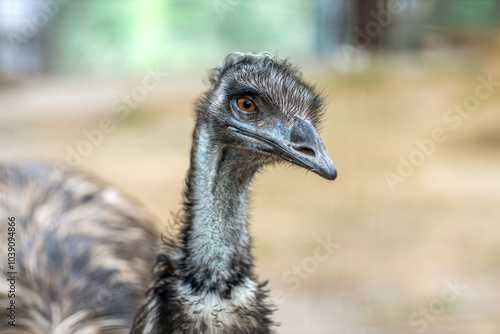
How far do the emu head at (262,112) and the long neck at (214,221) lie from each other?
0.14ft

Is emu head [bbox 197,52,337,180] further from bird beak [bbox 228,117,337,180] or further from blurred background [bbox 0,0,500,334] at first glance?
blurred background [bbox 0,0,500,334]

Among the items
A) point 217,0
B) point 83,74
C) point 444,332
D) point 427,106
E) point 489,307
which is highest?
point 217,0

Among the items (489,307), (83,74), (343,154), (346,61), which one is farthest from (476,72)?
(83,74)

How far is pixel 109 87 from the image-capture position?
775 centimetres

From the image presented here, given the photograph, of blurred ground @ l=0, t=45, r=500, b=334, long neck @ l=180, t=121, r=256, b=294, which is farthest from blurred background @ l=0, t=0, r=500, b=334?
long neck @ l=180, t=121, r=256, b=294

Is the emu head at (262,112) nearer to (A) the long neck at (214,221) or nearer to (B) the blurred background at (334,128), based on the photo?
(A) the long neck at (214,221)

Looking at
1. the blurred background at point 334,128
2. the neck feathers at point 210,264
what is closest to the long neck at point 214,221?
the neck feathers at point 210,264

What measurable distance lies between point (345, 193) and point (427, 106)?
74.6 inches

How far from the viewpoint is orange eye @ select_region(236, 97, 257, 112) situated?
1.92 m

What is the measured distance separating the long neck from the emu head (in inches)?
1.7

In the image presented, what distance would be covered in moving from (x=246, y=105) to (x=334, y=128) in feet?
14.4

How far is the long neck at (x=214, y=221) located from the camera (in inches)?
73.2

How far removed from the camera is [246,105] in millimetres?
1928

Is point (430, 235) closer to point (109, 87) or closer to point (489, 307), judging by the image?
point (489, 307)
